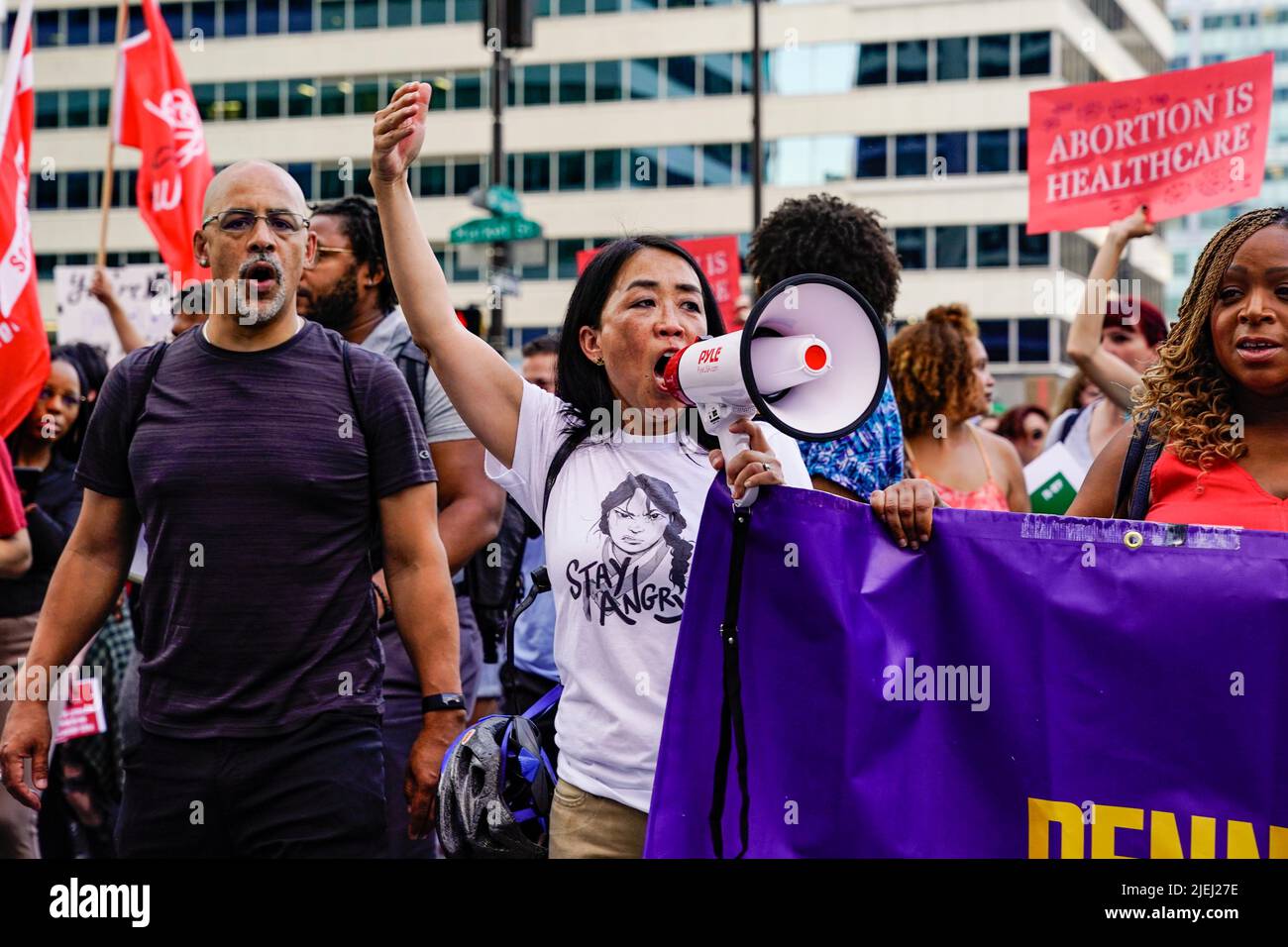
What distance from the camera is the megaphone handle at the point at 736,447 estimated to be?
2.74m

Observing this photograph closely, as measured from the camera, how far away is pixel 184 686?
11.4ft

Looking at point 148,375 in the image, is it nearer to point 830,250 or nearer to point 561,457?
point 561,457

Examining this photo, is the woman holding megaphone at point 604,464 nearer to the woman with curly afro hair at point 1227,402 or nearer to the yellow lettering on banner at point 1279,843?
the woman with curly afro hair at point 1227,402

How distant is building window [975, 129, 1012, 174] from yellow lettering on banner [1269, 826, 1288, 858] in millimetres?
37555

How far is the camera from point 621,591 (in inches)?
119

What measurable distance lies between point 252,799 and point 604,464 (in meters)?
1.07

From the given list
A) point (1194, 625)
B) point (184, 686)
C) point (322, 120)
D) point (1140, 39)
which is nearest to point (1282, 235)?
point (1194, 625)

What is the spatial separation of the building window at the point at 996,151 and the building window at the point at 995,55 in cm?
141

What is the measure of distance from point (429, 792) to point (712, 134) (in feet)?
124

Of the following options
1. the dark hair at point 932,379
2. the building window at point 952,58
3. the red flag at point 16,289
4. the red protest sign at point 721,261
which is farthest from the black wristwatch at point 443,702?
the building window at point 952,58

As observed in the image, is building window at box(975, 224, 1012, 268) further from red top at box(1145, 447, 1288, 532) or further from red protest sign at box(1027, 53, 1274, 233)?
red top at box(1145, 447, 1288, 532)

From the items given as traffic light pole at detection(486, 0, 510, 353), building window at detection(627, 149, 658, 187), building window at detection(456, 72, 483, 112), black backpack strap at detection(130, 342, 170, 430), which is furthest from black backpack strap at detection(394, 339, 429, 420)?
building window at detection(456, 72, 483, 112)

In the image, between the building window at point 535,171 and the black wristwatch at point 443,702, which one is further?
the building window at point 535,171
